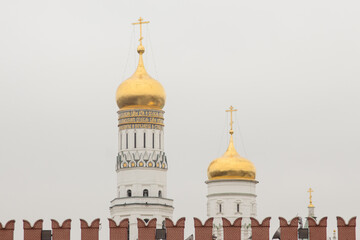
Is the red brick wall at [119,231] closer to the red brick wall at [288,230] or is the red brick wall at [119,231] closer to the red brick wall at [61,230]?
the red brick wall at [61,230]

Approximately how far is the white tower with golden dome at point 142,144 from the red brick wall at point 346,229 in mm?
46532

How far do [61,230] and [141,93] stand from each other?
46.8 m

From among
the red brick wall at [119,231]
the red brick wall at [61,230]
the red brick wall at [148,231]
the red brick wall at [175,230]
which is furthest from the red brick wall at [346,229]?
the red brick wall at [61,230]

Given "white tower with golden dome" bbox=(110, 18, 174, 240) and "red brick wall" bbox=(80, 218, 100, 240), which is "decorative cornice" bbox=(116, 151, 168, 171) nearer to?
"white tower with golden dome" bbox=(110, 18, 174, 240)

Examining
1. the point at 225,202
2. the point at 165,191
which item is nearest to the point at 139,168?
the point at 165,191

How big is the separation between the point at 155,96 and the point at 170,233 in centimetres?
4706

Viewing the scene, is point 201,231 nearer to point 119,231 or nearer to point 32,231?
point 119,231

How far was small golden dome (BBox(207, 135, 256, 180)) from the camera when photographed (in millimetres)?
90625

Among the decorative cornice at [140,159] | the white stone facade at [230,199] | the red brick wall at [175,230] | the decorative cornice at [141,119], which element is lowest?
the red brick wall at [175,230]

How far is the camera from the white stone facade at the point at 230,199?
3593 inches

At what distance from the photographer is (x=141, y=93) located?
8506 centimetres

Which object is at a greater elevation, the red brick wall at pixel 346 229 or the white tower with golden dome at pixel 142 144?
the white tower with golden dome at pixel 142 144

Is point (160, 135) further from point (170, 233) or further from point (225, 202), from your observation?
point (170, 233)

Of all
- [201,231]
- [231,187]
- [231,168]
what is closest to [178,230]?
[201,231]
